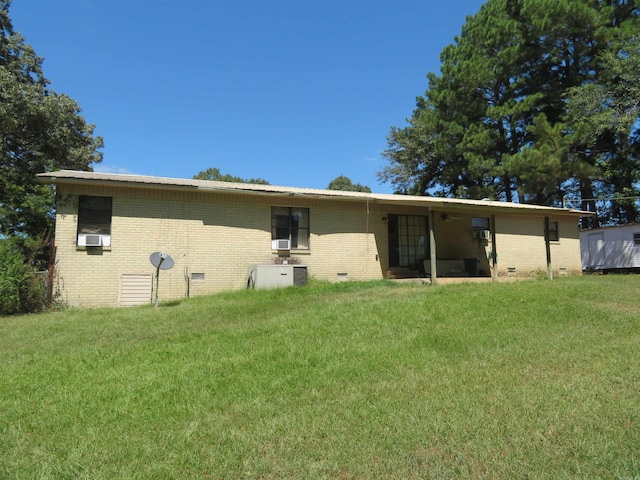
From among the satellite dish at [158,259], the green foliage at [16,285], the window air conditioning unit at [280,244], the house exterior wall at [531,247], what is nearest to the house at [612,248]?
the house exterior wall at [531,247]

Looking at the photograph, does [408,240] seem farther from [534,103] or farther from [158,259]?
[534,103]

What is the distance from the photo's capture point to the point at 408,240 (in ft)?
50.9

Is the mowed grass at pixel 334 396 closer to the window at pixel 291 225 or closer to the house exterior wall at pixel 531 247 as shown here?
the window at pixel 291 225

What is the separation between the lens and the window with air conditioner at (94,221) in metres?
10.9

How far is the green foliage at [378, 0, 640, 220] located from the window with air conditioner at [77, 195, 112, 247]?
2007 centimetres

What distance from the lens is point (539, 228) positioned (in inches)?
693

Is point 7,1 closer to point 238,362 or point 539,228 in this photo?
point 238,362

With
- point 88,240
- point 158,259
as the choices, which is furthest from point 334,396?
point 88,240

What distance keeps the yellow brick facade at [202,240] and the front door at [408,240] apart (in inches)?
13.4

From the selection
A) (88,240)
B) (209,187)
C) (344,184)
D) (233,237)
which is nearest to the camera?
(88,240)

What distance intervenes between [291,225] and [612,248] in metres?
18.1

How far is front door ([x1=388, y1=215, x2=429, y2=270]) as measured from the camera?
49.7ft

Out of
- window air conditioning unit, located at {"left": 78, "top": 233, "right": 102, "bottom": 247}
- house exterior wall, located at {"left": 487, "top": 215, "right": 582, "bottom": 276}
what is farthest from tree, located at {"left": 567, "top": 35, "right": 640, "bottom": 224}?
window air conditioning unit, located at {"left": 78, "top": 233, "right": 102, "bottom": 247}

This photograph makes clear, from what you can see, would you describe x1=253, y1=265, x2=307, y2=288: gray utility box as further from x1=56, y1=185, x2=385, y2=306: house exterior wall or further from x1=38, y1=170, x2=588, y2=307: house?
x1=56, y1=185, x2=385, y2=306: house exterior wall
